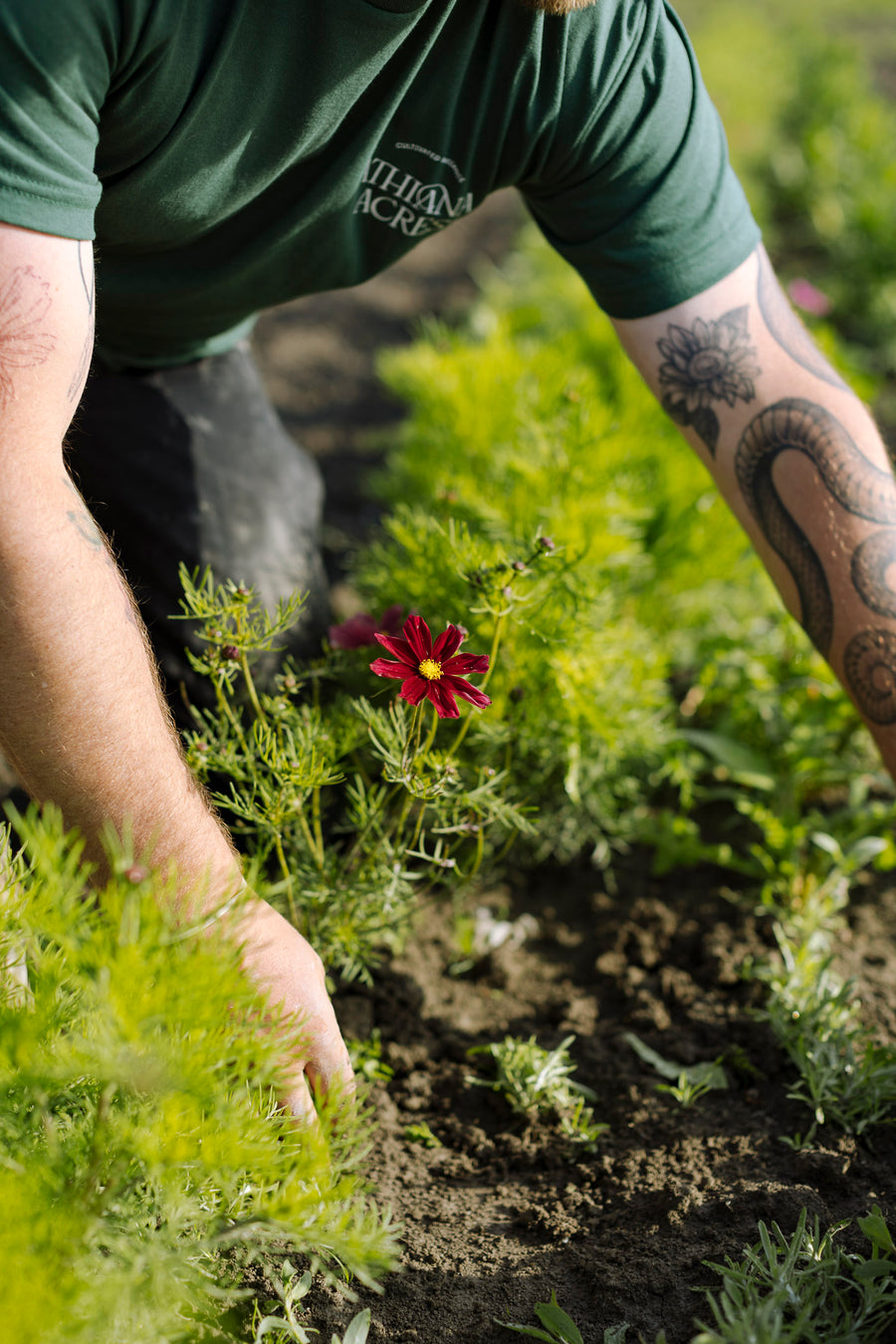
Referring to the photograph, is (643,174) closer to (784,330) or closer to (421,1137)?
(784,330)

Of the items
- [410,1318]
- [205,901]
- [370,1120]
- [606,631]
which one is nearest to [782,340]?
[606,631]

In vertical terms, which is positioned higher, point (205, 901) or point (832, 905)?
point (205, 901)

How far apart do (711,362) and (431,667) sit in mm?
849

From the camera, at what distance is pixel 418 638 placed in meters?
1.21

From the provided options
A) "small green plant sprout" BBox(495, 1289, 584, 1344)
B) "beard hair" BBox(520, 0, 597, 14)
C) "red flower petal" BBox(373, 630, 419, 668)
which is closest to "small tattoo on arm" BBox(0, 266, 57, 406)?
"red flower petal" BBox(373, 630, 419, 668)

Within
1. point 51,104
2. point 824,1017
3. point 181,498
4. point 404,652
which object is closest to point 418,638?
point 404,652

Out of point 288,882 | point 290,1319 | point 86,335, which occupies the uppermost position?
point 86,335

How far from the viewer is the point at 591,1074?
5.32ft

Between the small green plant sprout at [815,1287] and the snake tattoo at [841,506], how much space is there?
30.4 inches

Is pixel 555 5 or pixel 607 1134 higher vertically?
pixel 555 5

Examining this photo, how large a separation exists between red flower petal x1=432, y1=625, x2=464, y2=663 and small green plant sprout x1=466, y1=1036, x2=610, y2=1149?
64cm

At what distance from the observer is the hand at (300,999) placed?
1.13 metres

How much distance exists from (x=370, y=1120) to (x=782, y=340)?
1445 mm

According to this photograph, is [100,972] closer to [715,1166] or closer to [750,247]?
[715,1166]
